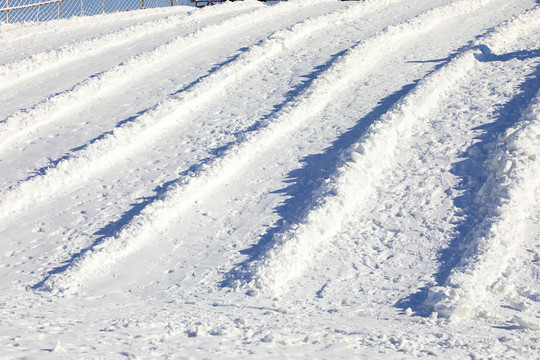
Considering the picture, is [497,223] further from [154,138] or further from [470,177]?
[154,138]

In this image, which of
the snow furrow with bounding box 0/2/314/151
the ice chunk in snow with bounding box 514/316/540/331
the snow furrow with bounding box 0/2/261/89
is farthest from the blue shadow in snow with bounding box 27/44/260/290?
the ice chunk in snow with bounding box 514/316/540/331

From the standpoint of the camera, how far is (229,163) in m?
7.65

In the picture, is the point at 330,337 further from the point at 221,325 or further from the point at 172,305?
the point at 172,305

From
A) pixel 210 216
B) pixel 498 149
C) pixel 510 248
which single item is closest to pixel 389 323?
pixel 510 248

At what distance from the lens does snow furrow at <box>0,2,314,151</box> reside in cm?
865

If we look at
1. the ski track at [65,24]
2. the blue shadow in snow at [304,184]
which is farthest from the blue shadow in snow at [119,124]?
the ski track at [65,24]

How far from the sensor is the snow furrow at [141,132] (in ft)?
23.8

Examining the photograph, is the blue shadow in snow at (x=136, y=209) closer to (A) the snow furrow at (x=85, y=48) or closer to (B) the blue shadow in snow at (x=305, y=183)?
(B) the blue shadow in snow at (x=305, y=183)

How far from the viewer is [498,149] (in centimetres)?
733

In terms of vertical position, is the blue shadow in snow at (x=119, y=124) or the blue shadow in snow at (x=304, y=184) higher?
the blue shadow in snow at (x=119, y=124)

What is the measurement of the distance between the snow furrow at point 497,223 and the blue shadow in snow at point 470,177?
8 cm

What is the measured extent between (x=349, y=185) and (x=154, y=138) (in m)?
2.96

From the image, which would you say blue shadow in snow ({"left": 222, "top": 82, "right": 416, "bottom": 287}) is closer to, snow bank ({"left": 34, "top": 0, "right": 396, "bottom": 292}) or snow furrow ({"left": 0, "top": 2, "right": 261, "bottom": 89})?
snow bank ({"left": 34, "top": 0, "right": 396, "bottom": 292})

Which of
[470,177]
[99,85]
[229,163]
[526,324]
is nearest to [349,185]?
[470,177]
